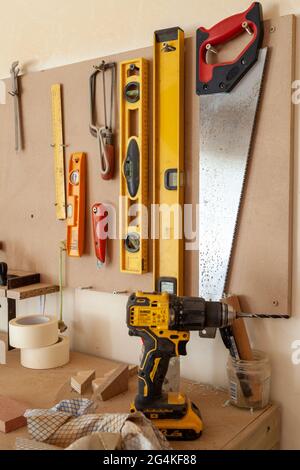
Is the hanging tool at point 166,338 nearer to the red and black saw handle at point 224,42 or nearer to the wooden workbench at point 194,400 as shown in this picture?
the wooden workbench at point 194,400

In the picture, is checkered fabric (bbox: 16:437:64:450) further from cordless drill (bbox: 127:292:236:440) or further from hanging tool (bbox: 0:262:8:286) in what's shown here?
hanging tool (bbox: 0:262:8:286)

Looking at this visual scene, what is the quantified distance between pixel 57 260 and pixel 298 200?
0.91 m

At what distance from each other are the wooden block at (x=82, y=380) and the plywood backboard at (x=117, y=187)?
0.98ft

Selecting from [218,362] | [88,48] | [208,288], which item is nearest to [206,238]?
[208,288]

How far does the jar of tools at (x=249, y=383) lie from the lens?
1.32 meters

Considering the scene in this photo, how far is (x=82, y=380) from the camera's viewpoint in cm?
146

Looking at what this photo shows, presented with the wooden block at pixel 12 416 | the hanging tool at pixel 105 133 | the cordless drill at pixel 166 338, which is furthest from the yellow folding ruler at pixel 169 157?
the wooden block at pixel 12 416

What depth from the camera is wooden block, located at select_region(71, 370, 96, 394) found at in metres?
1.44

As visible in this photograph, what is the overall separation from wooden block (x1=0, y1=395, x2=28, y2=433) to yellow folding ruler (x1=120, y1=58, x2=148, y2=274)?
52 centimetres

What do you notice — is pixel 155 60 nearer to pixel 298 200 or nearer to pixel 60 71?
pixel 60 71

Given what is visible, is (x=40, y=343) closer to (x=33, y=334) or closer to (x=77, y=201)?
(x=33, y=334)

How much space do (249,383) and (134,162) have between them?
738 millimetres

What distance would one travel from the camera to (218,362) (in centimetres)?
149

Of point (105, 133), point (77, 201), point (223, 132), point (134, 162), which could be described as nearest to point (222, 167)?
point (223, 132)
